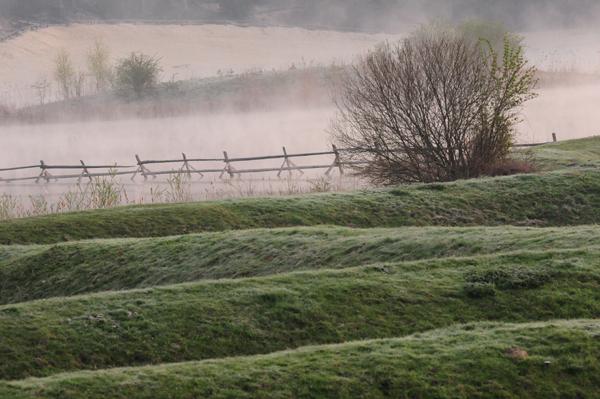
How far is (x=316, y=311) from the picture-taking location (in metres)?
13.3

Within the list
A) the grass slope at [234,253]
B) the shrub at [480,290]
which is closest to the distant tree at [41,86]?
the grass slope at [234,253]

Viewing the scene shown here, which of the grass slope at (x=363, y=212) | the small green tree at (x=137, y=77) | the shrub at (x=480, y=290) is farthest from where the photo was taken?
the small green tree at (x=137, y=77)

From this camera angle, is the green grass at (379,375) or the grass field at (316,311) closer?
the green grass at (379,375)

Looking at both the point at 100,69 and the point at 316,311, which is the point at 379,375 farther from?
the point at 100,69

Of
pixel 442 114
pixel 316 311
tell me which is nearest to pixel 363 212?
pixel 442 114

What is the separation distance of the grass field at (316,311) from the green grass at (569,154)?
27.6ft

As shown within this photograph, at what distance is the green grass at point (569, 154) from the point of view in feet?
99.7

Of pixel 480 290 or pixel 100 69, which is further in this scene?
pixel 100 69

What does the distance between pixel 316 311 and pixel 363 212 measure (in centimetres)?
934

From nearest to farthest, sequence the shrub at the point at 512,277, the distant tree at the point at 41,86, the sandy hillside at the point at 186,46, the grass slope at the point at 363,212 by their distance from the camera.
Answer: the shrub at the point at 512,277 < the grass slope at the point at 363,212 < the distant tree at the point at 41,86 < the sandy hillside at the point at 186,46

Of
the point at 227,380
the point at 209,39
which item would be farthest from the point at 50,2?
the point at 227,380

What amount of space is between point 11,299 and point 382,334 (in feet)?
26.6

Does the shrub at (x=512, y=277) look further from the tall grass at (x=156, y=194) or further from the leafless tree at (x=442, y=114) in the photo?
the leafless tree at (x=442, y=114)

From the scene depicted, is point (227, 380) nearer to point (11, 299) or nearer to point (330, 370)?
point (330, 370)
